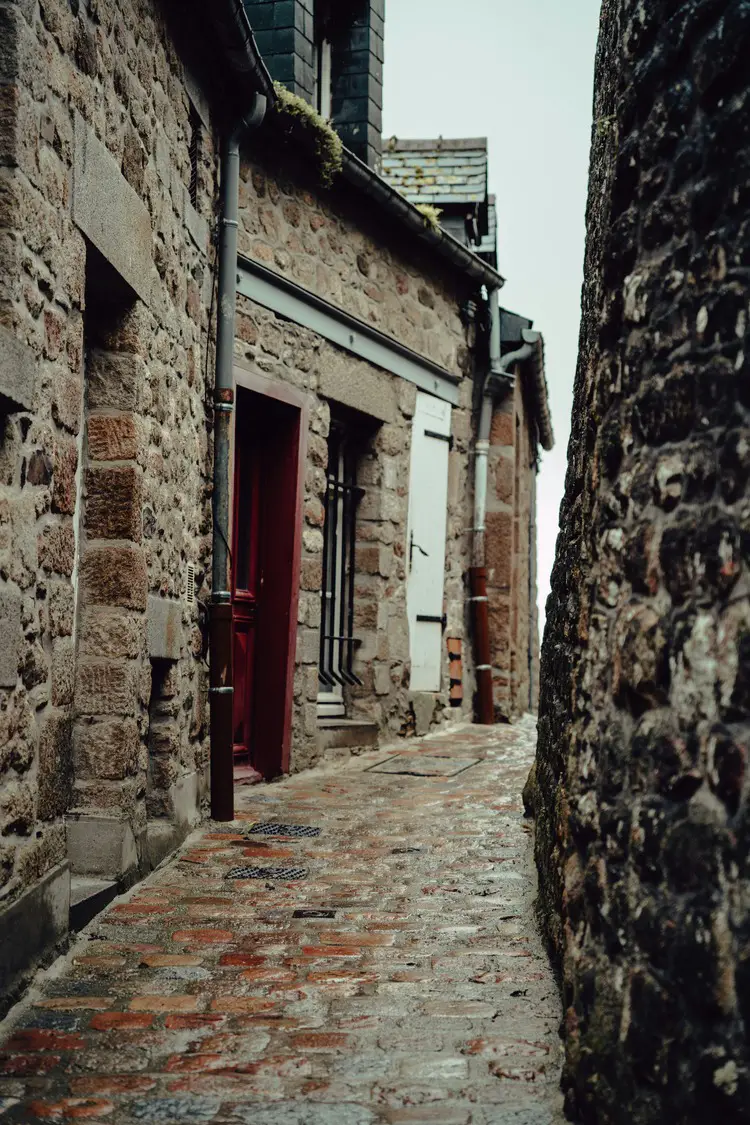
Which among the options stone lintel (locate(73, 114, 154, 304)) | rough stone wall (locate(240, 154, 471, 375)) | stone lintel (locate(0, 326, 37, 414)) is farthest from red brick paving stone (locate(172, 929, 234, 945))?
rough stone wall (locate(240, 154, 471, 375))

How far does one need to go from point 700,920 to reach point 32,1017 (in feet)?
6.13

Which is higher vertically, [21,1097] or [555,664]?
[555,664]

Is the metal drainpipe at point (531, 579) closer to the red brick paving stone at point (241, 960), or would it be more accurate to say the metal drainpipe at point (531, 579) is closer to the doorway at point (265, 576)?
the doorway at point (265, 576)

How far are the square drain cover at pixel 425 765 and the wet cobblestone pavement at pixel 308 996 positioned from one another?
1862 mm

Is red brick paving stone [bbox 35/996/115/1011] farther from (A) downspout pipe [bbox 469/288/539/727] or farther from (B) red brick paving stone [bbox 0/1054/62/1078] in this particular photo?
(A) downspout pipe [bbox 469/288/539/727]

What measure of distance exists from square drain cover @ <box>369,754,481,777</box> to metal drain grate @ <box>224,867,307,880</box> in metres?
2.65

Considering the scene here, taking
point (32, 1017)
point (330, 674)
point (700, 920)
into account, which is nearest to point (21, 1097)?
point (32, 1017)

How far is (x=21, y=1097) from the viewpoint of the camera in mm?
2742

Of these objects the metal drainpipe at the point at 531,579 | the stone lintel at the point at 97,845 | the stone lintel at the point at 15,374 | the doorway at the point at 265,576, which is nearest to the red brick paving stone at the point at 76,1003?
the stone lintel at the point at 97,845

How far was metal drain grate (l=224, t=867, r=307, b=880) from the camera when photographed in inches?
191

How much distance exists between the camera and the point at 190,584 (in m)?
5.81

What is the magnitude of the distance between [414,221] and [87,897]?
18.4 ft

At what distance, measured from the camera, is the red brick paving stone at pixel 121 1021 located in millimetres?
3201

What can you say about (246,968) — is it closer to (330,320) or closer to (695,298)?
(695,298)
